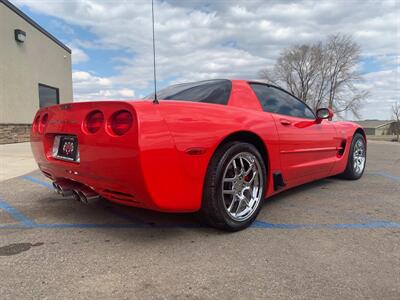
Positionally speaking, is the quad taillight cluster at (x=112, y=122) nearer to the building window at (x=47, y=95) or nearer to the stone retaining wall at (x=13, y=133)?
the stone retaining wall at (x=13, y=133)

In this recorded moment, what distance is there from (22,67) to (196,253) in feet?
54.8

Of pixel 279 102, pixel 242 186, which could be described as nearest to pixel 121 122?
pixel 242 186

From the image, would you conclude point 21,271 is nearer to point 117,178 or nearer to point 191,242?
point 117,178

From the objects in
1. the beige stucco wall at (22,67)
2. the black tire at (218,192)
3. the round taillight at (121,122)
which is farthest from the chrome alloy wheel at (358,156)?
the beige stucco wall at (22,67)

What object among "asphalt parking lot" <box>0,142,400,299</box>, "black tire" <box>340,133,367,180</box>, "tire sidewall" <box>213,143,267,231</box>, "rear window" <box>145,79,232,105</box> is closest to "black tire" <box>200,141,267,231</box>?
"tire sidewall" <box>213,143,267,231</box>

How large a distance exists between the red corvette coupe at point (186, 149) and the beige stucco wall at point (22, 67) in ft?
43.9

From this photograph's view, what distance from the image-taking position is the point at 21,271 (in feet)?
7.23

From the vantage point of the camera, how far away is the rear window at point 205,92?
3.10m

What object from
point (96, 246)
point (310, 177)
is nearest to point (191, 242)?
point (96, 246)

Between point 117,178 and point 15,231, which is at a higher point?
point 117,178

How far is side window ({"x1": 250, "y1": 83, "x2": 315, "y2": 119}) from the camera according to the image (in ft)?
11.6

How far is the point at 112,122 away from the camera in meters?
2.43

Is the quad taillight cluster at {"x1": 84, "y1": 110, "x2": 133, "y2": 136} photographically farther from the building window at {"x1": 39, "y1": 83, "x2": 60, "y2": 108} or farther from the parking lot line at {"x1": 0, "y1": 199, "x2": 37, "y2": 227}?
the building window at {"x1": 39, "y1": 83, "x2": 60, "y2": 108}

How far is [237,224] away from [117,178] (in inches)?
43.1
